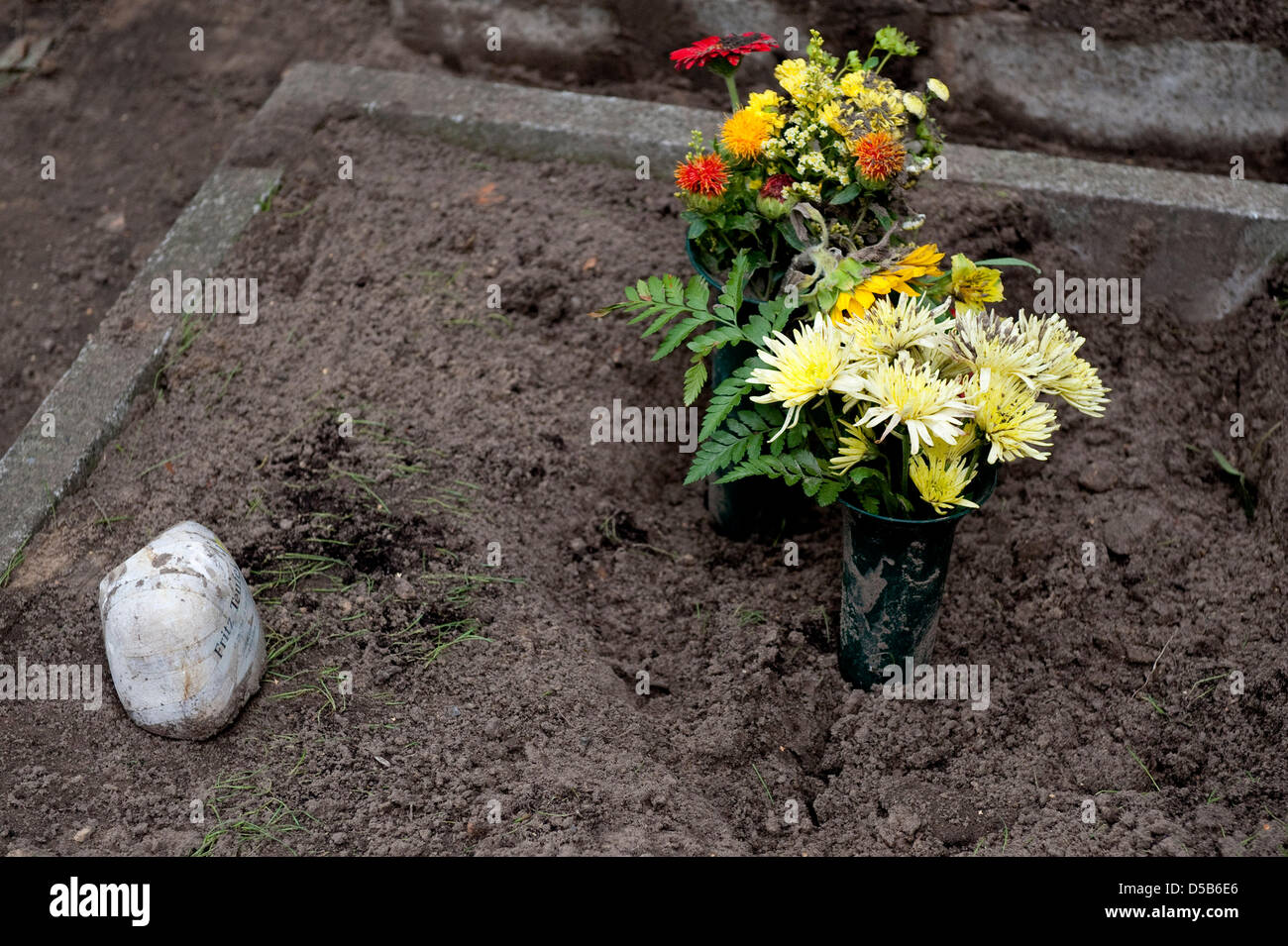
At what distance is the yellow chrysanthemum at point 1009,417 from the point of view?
81.7 inches

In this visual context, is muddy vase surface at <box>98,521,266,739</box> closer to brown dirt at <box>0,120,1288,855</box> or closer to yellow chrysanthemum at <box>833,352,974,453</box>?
brown dirt at <box>0,120,1288,855</box>

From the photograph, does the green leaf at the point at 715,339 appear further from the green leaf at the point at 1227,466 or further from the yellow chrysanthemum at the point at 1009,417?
the green leaf at the point at 1227,466

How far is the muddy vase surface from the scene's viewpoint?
89.6 inches

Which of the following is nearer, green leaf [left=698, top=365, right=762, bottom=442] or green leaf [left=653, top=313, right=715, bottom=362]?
green leaf [left=698, top=365, right=762, bottom=442]

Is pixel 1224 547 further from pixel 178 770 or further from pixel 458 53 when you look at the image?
pixel 458 53

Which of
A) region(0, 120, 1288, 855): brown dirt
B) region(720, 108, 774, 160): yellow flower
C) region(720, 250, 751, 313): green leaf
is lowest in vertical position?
region(0, 120, 1288, 855): brown dirt

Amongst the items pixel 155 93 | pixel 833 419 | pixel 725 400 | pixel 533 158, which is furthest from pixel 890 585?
pixel 155 93

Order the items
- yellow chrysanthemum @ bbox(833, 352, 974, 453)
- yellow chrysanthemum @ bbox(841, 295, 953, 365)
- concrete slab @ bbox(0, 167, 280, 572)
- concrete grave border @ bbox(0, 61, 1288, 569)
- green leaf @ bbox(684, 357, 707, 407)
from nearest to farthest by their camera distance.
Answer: yellow chrysanthemum @ bbox(833, 352, 974, 453), yellow chrysanthemum @ bbox(841, 295, 953, 365), green leaf @ bbox(684, 357, 707, 407), concrete slab @ bbox(0, 167, 280, 572), concrete grave border @ bbox(0, 61, 1288, 569)

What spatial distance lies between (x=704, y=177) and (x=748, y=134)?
143 millimetres

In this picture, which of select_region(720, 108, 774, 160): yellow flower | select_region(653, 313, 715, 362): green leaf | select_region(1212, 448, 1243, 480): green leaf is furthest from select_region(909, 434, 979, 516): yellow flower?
select_region(1212, 448, 1243, 480): green leaf

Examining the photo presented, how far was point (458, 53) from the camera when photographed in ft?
15.3

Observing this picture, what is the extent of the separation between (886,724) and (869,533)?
0.49 metres

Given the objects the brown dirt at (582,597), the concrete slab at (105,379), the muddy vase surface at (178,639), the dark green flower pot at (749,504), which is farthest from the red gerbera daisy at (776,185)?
the concrete slab at (105,379)

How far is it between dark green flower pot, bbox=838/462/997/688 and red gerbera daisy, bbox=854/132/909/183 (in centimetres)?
68
